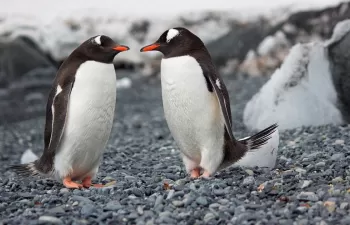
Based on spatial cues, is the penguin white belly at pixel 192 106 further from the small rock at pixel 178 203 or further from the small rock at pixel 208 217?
the small rock at pixel 208 217

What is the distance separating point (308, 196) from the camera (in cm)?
345

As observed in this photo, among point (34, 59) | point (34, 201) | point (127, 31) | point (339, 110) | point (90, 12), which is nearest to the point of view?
point (34, 201)

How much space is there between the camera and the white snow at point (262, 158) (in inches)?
177

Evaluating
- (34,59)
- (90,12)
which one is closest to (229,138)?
(34,59)

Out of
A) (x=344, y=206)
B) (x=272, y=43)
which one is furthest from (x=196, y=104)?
(x=272, y=43)

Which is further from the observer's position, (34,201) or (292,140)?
(292,140)

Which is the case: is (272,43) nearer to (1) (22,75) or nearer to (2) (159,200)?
(1) (22,75)

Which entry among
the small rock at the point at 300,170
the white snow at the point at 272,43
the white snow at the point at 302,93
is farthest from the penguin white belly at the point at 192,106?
the white snow at the point at 272,43

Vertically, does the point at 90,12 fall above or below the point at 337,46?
above

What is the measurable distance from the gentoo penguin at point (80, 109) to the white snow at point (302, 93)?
112 inches

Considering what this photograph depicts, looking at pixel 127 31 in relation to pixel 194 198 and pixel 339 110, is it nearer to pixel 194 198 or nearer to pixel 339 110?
pixel 339 110

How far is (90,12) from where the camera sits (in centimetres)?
1898

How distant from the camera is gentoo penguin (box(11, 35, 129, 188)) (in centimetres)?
413

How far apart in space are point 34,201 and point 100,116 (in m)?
0.75
